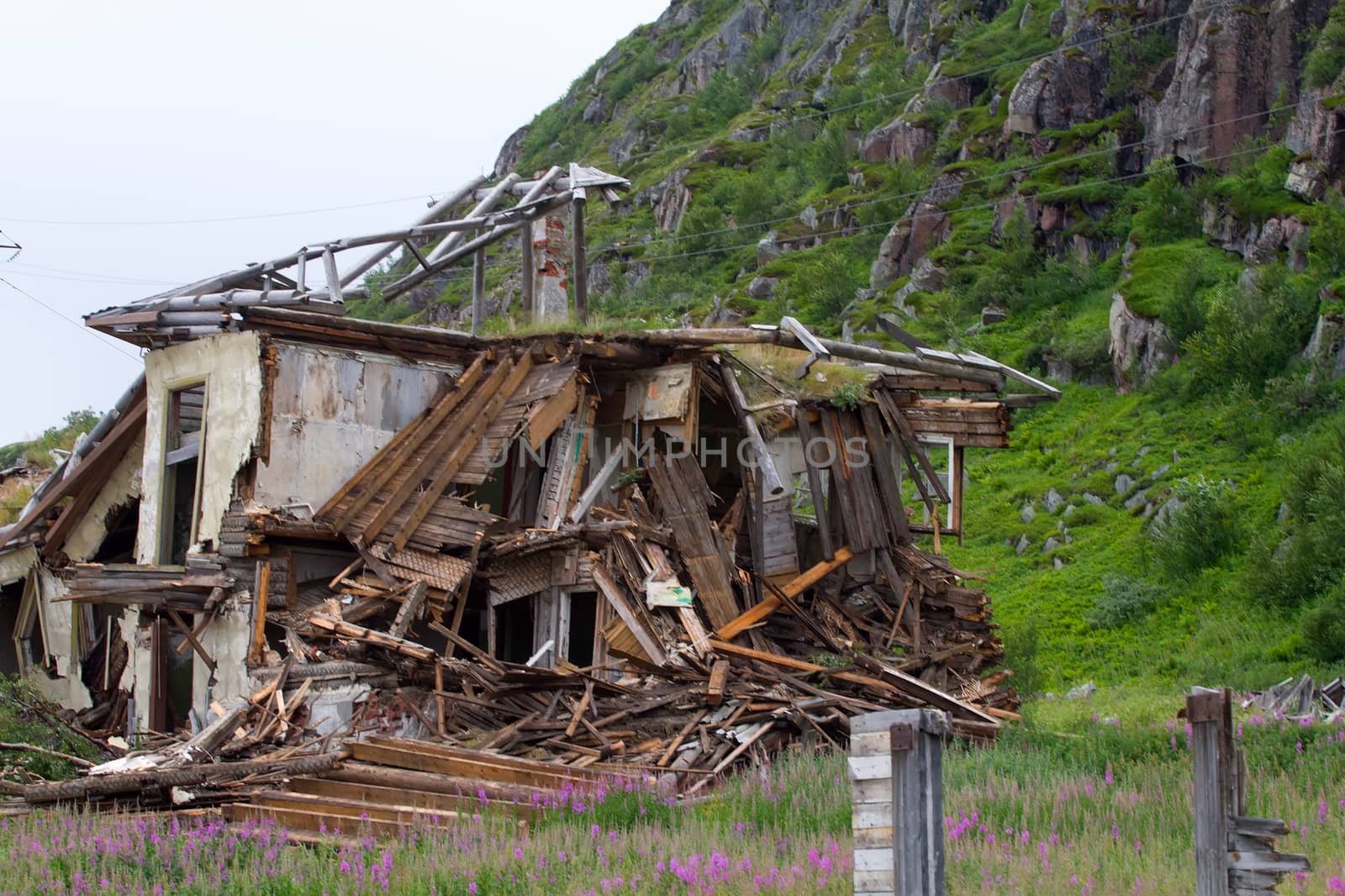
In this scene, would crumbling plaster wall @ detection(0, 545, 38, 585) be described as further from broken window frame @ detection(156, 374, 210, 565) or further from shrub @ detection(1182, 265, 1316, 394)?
shrub @ detection(1182, 265, 1316, 394)

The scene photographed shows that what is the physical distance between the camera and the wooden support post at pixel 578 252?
20672 mm

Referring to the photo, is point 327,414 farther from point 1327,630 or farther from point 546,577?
point 1327,630

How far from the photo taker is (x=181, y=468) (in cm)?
1773

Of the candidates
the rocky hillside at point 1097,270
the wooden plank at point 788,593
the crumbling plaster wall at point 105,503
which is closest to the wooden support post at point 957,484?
the wooden plank at point 788,593

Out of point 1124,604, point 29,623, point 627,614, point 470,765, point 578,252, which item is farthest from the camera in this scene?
point 1124,604

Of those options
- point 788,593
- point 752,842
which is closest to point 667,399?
point 788,593

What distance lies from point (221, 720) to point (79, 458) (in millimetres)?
8104

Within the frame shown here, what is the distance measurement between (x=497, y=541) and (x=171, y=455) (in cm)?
468

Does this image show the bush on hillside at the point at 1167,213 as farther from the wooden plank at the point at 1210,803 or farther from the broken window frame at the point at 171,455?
the wooden plank at the point at 1210,803

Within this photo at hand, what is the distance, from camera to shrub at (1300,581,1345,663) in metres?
20.7

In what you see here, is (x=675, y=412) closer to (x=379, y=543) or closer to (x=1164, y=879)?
(x=379, y=543)

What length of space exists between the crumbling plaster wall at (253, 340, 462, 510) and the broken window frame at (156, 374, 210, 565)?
1233 millimetres

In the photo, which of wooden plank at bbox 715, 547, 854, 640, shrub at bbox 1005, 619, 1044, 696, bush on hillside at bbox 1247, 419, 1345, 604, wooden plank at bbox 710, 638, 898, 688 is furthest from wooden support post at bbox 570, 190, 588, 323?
bush on hillside at bbox 1247, 419, 1345, 604

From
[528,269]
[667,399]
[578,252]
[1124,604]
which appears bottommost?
[1124,604]
